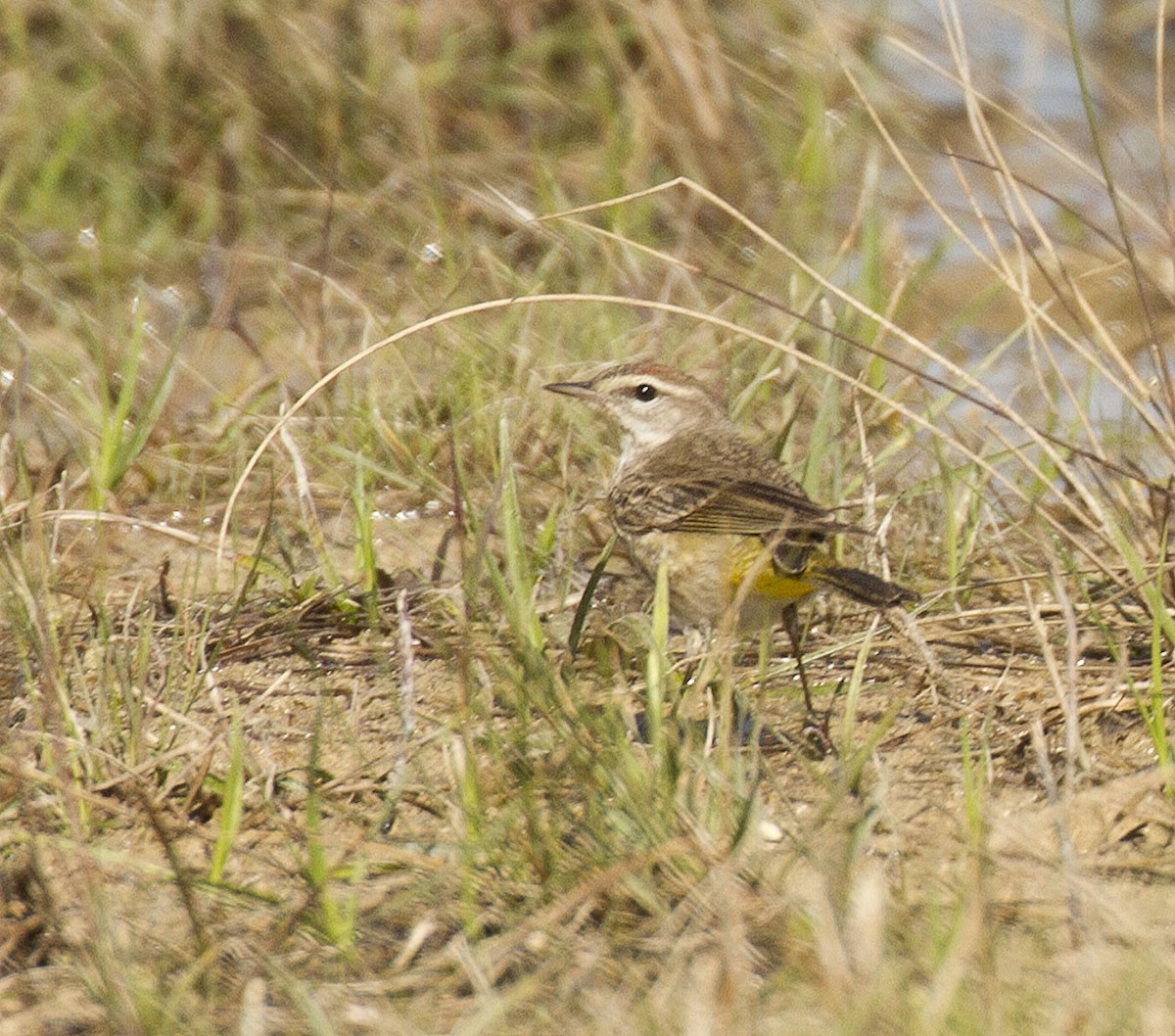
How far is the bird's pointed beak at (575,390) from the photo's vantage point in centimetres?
612

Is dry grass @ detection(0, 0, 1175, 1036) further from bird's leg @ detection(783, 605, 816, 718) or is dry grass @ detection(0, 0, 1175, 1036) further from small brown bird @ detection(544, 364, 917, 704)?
small brown bird @ detection(544, 364, 917, 704)

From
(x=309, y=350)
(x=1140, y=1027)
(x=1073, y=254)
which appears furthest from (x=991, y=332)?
(x=1140, y=1027)

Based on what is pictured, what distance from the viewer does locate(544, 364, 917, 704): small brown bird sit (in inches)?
193

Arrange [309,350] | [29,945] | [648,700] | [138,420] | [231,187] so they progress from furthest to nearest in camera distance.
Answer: [231,187] → [309,350] → [138,420] → [648,700] → [29,945]

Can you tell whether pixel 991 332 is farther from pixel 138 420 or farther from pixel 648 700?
pixel 648 700

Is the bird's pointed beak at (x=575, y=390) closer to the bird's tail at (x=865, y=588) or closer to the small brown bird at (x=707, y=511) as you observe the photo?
the small brown bird at (x=707, y=511)

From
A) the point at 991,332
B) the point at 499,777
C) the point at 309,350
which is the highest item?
the point at 499,777

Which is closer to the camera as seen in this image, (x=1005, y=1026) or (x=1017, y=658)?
(x=1005, y=1026)

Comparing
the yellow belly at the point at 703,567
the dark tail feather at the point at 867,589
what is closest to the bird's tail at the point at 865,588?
the dark tail feather at the point at 867,589

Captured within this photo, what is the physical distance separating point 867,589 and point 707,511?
0.75m

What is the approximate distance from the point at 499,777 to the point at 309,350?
10.9 ft

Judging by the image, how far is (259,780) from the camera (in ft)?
14.5

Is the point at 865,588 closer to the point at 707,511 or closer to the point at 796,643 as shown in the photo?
the point at 796,643

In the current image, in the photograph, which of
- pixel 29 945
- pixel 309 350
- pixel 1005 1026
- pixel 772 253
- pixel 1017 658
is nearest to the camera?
pixel 1005 1026
